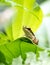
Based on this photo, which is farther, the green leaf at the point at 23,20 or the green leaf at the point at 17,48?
the green leaf at the point at 23,20

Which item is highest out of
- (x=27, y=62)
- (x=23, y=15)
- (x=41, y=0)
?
(x=41, y=0)

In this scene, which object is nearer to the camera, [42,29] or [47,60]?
[47,60]

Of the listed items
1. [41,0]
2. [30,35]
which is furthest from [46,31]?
[30,35]

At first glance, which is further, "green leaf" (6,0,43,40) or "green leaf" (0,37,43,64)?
"green leaf" (6,0,43,40)

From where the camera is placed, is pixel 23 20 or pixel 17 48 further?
pixel 23 20

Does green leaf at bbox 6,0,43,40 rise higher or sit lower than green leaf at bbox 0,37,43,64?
higher

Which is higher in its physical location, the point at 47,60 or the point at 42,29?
the point at 42,29

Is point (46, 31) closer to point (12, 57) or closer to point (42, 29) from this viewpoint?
point (42, 29)

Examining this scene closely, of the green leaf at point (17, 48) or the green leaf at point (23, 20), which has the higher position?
the green leaf at point (23, 20)
